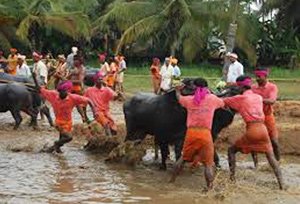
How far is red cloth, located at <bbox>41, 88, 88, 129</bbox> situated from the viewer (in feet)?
39.3

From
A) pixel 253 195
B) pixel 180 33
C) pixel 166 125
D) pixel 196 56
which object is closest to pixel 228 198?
pixel 253 195

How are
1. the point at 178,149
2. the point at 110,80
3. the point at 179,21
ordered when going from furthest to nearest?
the point at 179,21, the point at 110,80, the point at 178,149

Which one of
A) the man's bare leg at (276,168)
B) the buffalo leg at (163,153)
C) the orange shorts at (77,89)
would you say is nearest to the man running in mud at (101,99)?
the buffalo leg at (163,153)

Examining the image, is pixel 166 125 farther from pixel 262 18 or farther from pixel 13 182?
pixel 262 18

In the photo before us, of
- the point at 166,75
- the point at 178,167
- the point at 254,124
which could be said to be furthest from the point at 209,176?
the point at 166,75

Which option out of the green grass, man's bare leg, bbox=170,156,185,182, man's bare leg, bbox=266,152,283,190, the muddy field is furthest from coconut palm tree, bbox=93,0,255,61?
man's bare leg, bbox=266,152,283,190

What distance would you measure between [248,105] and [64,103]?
3.66 metres

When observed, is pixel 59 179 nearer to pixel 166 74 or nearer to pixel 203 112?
pixel 203 112

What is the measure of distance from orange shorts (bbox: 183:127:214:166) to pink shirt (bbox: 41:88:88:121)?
10.1 feet

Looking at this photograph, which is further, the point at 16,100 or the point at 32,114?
the point at 32,114

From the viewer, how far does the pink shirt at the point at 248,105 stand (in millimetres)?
9742

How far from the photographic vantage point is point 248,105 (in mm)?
9742

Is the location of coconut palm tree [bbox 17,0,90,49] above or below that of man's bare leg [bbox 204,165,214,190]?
above

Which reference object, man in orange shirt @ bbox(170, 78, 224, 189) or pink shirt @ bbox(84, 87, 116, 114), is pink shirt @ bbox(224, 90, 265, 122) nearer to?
man in orange shirt @ bbox(170, 78, 224, 189)
